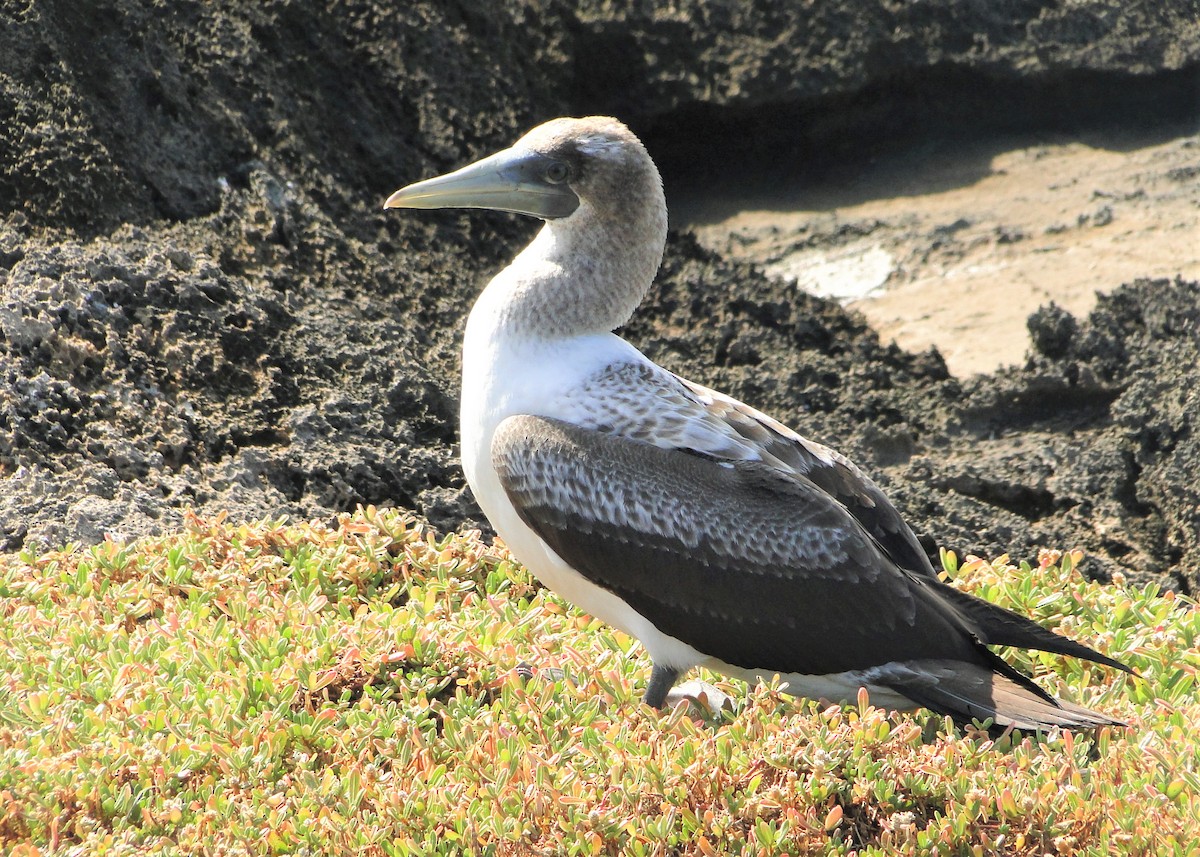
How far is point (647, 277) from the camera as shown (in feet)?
15.5

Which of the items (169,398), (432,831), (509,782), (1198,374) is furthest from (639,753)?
(1198,374)

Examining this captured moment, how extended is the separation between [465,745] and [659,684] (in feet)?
2.40

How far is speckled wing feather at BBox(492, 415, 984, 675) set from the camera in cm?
401

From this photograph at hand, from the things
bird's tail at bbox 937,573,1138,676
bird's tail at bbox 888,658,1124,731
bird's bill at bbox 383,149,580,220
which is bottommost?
bird's tail at bbox 888,658,1124,731

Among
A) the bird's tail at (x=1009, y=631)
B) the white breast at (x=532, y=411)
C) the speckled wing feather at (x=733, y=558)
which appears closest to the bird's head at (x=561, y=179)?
the white breast at (x=532, y=411)

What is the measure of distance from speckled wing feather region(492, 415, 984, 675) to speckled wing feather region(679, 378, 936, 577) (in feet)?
0.97

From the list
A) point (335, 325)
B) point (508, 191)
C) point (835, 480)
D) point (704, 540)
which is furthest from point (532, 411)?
point (335, 325)

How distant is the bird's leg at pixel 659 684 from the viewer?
4152 millimetres

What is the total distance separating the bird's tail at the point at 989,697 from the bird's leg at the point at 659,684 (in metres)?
0.63

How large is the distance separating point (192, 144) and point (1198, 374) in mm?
4700

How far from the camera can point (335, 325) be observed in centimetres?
620

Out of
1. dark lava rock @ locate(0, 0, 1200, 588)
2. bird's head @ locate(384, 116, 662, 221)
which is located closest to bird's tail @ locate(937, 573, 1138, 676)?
bird's head @ locate(384, 116, 662, 221)

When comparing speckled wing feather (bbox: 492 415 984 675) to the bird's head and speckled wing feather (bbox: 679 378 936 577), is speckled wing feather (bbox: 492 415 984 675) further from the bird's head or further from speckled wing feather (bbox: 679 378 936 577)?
the bird's head

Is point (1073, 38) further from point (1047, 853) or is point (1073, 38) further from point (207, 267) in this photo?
point (1047, 853)
